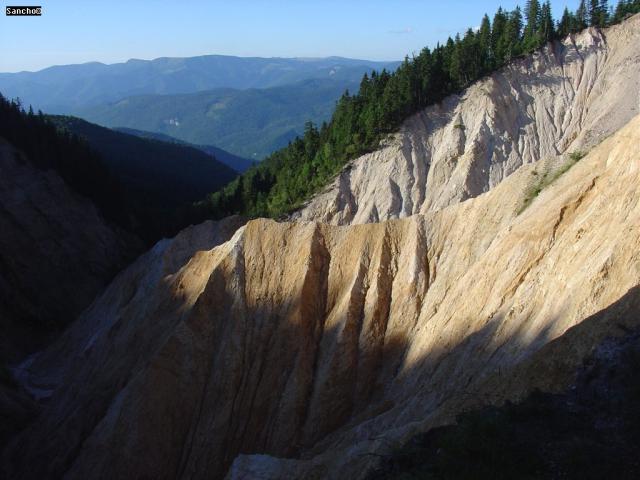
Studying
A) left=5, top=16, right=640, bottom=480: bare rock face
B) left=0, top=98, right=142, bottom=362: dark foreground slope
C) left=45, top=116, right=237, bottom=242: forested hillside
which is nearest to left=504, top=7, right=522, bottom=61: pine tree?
left=5, top=16, right=640, bottom=480: bare rock face

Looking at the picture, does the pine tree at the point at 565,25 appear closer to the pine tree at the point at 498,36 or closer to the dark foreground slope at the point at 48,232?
the pine tree at the point at 498,36

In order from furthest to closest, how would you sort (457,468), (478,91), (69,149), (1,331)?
1. (69,149)
2. (478,91)
3. (1,331)
4. (457,468)

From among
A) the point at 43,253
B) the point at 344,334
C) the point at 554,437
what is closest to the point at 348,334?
the point at 344,334

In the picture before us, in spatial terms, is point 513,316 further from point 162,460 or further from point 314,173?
point 314,173

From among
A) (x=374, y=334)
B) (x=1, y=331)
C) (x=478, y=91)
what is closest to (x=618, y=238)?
(x=374, y=334)

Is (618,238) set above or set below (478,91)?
below
